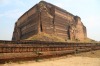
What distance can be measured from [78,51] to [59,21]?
14418 millimetres

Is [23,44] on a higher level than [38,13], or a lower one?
lower

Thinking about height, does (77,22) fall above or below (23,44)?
above

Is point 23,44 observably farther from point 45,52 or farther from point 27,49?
point 45,52

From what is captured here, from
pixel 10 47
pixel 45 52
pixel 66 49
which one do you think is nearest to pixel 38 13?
pixel 66 49

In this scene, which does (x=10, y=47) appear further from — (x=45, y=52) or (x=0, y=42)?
(x=45, y=52)

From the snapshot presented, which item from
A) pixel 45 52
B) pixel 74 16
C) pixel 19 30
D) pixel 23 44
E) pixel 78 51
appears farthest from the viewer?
pixel 74 16

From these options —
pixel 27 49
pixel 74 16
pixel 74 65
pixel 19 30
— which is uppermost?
pixel 74 16

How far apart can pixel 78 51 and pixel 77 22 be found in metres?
23.9

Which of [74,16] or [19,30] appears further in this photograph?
[74,16]

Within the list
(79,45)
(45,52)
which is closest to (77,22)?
(79,45)

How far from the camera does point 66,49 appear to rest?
14125 millimetres

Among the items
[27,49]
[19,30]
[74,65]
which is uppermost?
[19,30]

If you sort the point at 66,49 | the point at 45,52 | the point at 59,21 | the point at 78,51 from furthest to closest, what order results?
the point at 59,21 → the point at 78,51 → the point at 66,49 → the point at 45,52

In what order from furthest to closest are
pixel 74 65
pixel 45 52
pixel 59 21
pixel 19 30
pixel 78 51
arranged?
1. pixel 19 30
2. pixel 59 21
3. pixel 78 51
4. pixel 45 52
5. pixel 74 65
